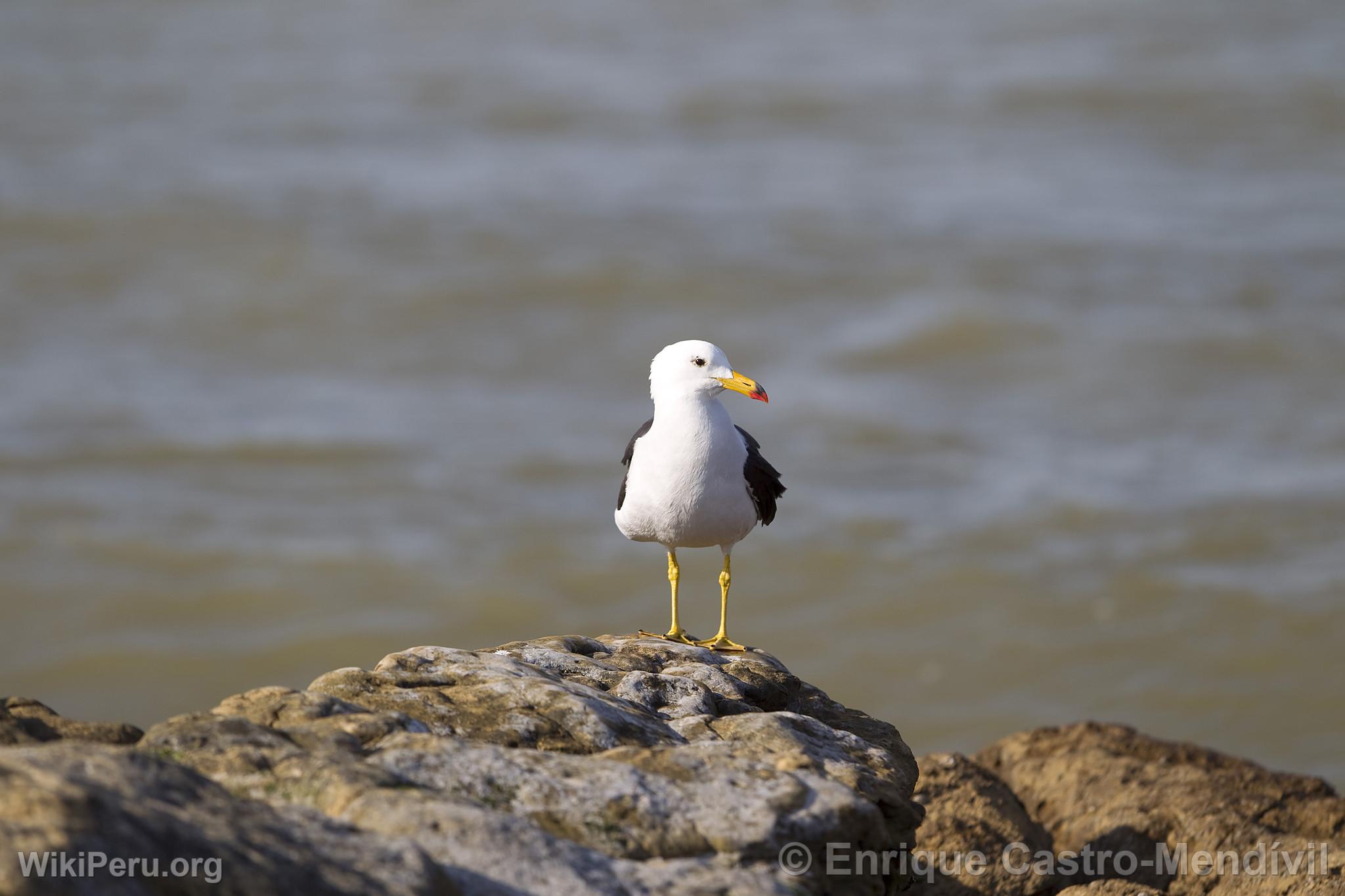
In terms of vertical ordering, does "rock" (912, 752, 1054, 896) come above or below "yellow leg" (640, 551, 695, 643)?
below

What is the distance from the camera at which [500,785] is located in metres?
5.03

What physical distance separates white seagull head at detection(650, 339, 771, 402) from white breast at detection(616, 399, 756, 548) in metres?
0.09

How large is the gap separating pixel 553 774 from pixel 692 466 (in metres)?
3.04

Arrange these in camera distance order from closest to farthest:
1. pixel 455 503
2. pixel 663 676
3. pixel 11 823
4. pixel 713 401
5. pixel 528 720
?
pixel 11 823
pixel 528 720
pixel 663 676
pixel 713 401
pixel 455 503

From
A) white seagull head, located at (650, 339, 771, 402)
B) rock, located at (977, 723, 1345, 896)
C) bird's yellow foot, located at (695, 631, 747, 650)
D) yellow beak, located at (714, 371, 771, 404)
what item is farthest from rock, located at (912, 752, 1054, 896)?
white seagull head, located at (650, 339, 771, 402)

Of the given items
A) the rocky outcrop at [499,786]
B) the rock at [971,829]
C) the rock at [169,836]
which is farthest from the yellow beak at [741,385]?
the rock at [169,836]

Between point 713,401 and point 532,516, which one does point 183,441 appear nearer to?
point 532,516

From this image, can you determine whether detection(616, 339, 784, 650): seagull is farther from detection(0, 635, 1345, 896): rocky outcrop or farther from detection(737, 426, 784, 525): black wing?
detection(0, 635, 1345, 896): rocky outcrop

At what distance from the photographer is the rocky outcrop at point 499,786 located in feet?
14.0

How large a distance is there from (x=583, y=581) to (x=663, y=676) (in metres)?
15.7

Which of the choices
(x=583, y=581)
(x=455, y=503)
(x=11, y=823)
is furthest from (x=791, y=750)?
(x=455, y=503)

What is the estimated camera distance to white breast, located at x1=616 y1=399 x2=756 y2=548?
7898mm

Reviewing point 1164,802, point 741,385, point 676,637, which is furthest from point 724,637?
point 1164,802

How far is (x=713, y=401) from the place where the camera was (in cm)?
823
